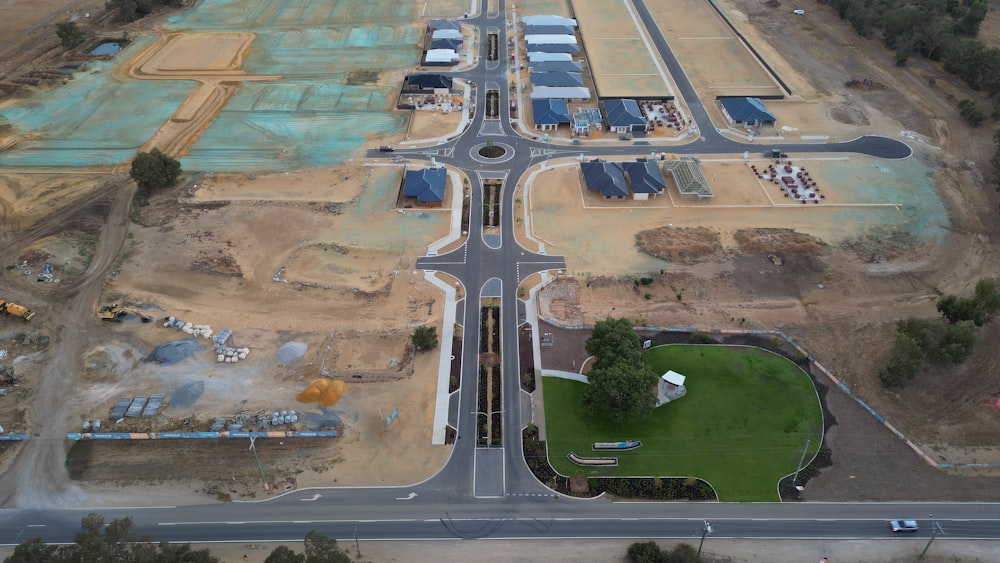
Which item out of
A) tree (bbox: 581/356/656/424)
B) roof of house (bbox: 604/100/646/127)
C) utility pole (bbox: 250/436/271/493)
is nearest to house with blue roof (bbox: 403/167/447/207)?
roof of house (bbox: 604/100/646/127)

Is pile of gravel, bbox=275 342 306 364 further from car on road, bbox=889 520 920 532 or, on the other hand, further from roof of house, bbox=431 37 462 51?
roof of house, bbox=431 37 462 51

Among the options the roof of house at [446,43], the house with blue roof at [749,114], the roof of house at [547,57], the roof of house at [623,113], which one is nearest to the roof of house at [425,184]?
the roof of house at [623,113]

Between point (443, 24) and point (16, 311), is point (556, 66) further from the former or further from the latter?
point (16, 311)

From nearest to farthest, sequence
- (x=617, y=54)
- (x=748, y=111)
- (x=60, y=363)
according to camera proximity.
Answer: (x=60, y=363), (x=748, y=111), (x=617, y=54)

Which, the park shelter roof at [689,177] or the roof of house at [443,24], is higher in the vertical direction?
the roof of house at [443,24]

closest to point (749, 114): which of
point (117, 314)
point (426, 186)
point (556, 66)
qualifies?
point (556, 66)

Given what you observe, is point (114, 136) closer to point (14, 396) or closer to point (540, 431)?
point (14, 396)

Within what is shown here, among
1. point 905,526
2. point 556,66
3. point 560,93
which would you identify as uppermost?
point 556,66

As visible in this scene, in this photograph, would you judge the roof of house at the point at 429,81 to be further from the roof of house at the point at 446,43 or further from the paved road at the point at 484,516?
the paved road at the point at 484,516
